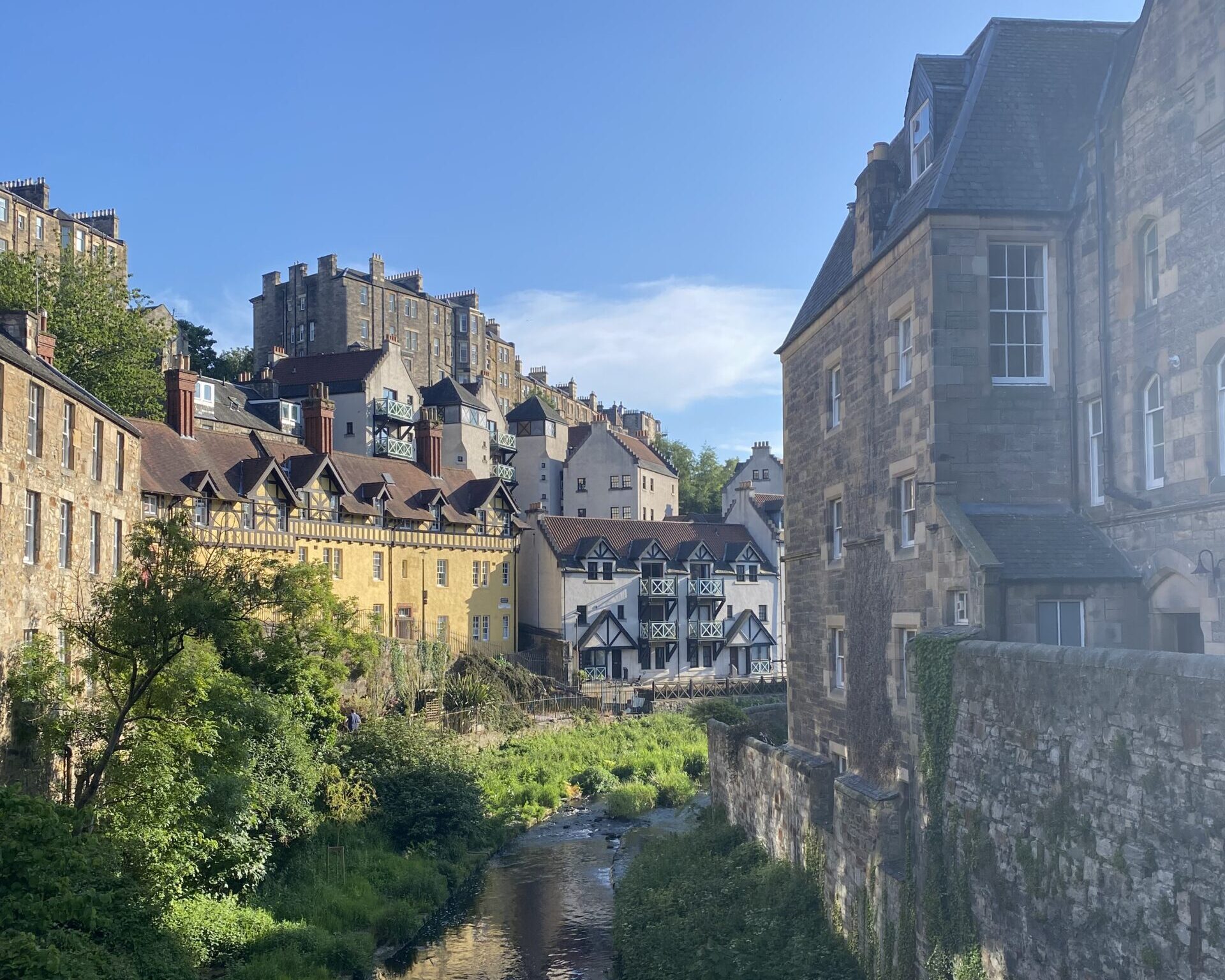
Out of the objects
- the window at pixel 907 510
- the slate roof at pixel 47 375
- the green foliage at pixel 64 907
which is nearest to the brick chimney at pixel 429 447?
the slate roof at pixel 47 375

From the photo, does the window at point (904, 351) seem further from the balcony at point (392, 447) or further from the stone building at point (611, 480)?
the stone building at point (611, 480)

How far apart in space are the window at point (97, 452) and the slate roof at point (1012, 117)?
16651mm

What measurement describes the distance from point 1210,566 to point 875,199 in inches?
359

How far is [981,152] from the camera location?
60.2 feet

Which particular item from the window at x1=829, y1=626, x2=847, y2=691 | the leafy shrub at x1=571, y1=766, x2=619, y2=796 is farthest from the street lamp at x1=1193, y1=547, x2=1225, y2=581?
the leafy shrub at x1=571, y1=766, x2=619, y2=796

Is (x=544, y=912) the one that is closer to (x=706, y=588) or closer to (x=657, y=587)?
(x=657, y=587)

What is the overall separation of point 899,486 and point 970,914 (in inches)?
292

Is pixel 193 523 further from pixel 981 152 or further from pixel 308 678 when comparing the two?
pixel 981 152

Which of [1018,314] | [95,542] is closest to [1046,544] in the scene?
[1018,314]

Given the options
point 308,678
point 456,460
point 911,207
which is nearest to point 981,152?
point 911,207

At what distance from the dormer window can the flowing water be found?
15551 mm

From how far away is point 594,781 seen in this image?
39.2 m

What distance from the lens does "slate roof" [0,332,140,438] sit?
21219 mm

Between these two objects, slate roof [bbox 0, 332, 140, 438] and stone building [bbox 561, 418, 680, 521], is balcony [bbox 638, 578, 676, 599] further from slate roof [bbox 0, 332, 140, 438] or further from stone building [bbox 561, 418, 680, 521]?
slate roof [bbox 0, 332, 140, 438]
